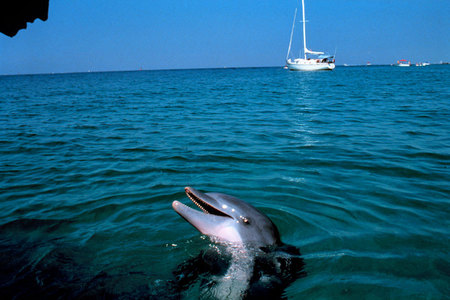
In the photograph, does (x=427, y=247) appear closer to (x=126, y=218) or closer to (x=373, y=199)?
(x=373, y=199)

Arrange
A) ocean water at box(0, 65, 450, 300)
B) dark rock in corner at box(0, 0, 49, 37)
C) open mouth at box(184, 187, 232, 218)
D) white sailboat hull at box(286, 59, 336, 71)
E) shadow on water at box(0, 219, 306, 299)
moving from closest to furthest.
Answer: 1. shadow on water at box(0, 219, 306, 299)
2. ocean water at box(0, 65, 450, 300)
3. open mouth at box(184, 187, 232, 218)
4. dark rock in corner at box(0, 0, 49, 37)
5. white sailboat hull at box(286, 59, 336, 71)

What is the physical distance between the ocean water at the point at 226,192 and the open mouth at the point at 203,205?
1.61ft

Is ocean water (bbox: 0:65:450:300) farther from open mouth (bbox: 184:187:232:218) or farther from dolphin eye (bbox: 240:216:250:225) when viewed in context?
dolphin eye (bbox: 240:216:250:225)

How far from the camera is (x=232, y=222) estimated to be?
11.8 ft

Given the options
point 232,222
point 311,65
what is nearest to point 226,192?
point 232,222

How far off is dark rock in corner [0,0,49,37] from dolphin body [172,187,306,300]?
3175 mm

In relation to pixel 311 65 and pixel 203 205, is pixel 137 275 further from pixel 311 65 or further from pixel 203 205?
pixel 311 65

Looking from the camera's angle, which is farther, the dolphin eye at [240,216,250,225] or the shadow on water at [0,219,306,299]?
the dolphin eye at [240,216,250,225]

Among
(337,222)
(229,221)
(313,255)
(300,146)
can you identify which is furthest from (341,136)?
(229,221)

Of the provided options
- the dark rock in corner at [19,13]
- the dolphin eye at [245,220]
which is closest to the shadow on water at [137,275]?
the dolphin eye at [245,220]

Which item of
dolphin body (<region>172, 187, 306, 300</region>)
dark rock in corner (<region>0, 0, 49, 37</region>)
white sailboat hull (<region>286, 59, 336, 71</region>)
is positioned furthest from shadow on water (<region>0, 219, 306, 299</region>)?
white sailboat hull (<region>286, 59, 336, 71</region>)

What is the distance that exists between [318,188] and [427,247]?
2255mm

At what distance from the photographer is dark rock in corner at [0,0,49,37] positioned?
13.6ft

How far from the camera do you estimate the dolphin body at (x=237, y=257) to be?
128 inches
